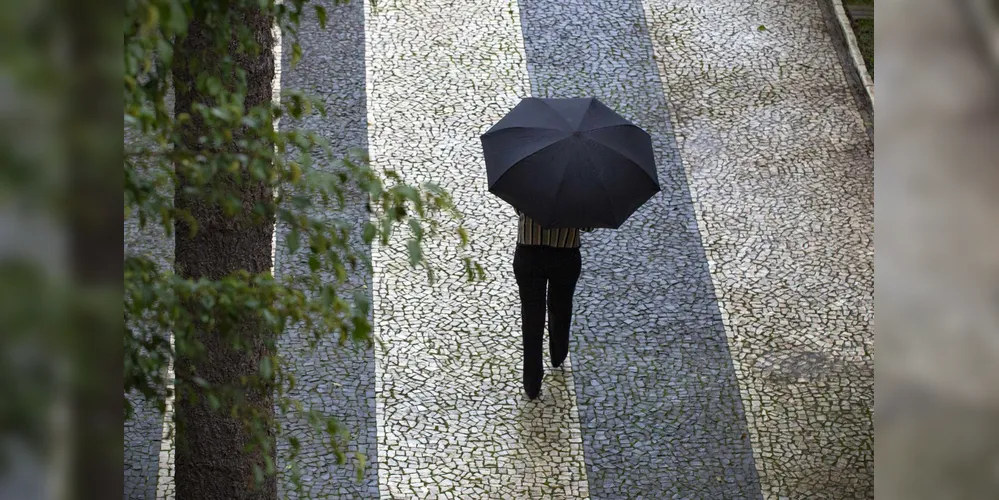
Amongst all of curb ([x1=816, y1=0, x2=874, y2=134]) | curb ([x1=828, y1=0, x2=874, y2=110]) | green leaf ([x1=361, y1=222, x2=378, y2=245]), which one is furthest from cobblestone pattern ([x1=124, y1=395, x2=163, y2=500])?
curb ([x1=828, y1=0, x2=874, y2=110])

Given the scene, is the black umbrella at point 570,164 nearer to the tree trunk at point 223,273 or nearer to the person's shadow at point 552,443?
the person's shadow at point 552,443

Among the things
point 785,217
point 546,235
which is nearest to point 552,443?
point 546,235

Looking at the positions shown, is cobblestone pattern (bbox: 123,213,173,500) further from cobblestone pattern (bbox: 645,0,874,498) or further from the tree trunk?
cobblestone pattern (bbox: 645,0,874,498)

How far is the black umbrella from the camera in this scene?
4.93m

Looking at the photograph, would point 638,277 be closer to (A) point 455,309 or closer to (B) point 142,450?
(A) point 455,309

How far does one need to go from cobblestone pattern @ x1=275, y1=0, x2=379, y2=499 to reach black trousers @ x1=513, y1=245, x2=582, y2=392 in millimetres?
832

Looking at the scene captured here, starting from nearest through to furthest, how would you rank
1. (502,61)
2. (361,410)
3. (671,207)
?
(361,410) → (671,207) → (502,61)

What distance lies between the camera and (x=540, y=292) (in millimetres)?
5336

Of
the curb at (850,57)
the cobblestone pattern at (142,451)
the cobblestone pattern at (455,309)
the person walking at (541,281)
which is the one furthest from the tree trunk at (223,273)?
the curb at (850,57)

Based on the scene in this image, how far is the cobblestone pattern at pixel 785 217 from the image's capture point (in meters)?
5.44

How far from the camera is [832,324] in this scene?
6035 mm
